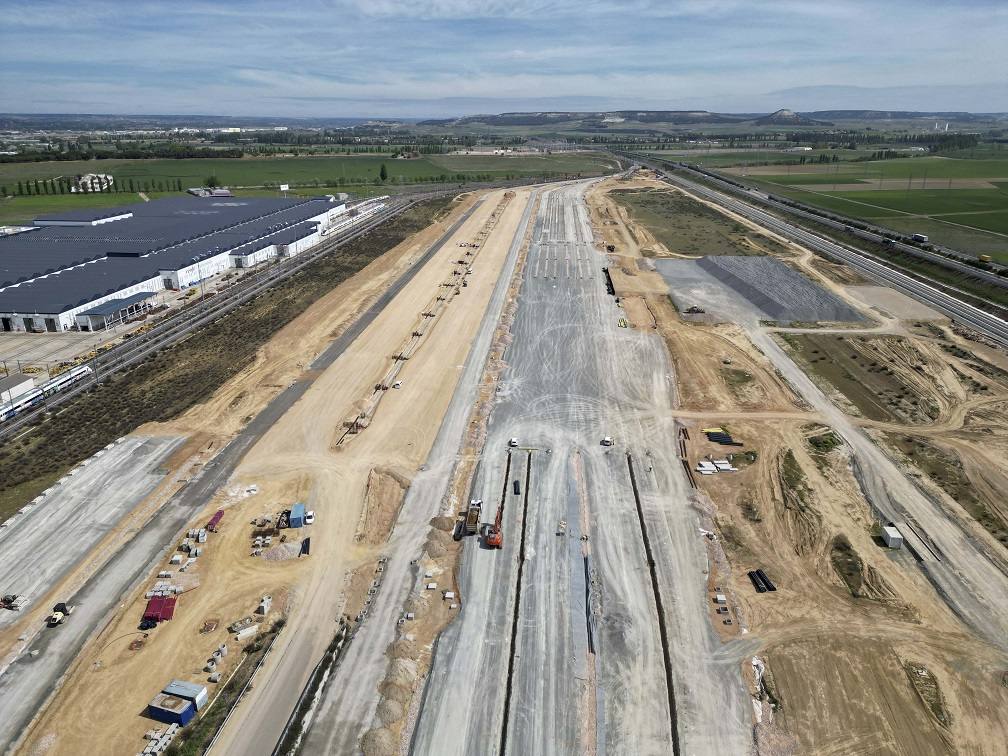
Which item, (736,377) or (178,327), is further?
(178,327)

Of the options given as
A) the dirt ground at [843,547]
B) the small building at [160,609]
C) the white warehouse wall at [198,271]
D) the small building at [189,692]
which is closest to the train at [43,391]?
the small building at [160,609]

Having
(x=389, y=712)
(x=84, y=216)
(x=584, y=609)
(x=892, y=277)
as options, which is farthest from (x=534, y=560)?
(x=84, y=216)

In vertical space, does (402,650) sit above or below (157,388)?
below

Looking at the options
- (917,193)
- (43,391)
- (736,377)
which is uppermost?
(917,193)

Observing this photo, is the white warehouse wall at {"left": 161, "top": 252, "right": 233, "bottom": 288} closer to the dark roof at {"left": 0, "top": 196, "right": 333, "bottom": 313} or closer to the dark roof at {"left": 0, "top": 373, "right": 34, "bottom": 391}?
the dark roof at {"left": 0, "top": 196, "right": 333, "bottom": 313}

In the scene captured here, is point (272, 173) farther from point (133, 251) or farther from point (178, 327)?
point (178, 327)

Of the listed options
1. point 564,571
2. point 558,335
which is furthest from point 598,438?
point 558,335

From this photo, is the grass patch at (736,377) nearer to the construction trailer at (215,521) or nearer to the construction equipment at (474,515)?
the construction equipment at (474,515)
